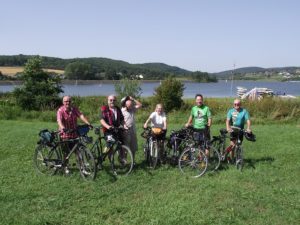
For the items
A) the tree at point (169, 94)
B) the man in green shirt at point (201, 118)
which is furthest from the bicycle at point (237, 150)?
the tree at point (169, 94)

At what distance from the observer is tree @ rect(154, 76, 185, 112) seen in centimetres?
2703

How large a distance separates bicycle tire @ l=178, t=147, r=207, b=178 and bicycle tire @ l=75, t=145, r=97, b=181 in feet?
6.41

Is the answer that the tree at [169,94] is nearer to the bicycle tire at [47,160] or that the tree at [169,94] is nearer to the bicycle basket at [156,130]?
the bicycle basket at [156,130]

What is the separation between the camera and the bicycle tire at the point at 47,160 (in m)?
9.11

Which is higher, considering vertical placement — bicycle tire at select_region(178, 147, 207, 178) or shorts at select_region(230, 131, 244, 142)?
shorts at select_region(230, 131, 244, 142)

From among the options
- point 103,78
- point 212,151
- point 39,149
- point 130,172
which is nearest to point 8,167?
point 39,149

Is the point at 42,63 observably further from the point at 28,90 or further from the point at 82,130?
the point at 82,130

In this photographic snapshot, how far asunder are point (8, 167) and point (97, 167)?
2477 millimetres

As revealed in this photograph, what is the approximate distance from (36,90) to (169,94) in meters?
9.10

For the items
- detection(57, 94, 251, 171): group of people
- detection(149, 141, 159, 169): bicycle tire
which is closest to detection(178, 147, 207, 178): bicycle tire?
detection(57, 94, 251, 171): group of people

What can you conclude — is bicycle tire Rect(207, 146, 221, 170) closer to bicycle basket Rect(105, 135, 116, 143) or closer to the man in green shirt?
the man in green shirt

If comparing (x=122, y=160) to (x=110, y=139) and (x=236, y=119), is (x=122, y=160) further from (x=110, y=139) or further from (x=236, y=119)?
(x=236, y=119)

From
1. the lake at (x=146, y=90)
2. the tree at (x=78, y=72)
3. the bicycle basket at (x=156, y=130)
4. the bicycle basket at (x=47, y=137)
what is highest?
the bicycle basket at (x=156, y=130)

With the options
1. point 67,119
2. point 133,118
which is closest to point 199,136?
point 133,118
